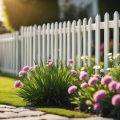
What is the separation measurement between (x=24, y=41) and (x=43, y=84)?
258 inches

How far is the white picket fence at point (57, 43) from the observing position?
26.7 feet

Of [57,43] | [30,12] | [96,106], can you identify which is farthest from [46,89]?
[30,12]

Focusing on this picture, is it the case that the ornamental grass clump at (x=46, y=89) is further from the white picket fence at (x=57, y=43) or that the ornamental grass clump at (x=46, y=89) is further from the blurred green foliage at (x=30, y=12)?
the blurred green foliage at (x=30, y=12)

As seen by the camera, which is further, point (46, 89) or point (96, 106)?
point (46, 89)

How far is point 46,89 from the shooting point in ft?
24.9

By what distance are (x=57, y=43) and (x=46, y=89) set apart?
3206mm

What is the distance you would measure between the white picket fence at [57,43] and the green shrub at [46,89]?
920mm

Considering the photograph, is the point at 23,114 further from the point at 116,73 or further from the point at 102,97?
the point at 116,73

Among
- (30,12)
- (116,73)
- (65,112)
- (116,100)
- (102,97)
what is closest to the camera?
(116,100)

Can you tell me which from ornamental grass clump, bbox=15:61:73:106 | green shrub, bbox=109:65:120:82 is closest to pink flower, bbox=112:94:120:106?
green shrub, bbox=109:65:120:82

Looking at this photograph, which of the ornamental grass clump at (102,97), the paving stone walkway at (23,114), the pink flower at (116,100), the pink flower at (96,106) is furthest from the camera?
the paving stone walkway at (23,114)

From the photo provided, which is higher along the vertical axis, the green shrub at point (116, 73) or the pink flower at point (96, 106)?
the green shrub at point (116, 73)

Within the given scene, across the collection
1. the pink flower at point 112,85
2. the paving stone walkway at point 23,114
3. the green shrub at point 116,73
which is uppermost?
the green shrub at point 116,73

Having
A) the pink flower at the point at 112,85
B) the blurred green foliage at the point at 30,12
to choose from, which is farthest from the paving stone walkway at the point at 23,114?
the blurred green foliage at the point at 30,12
